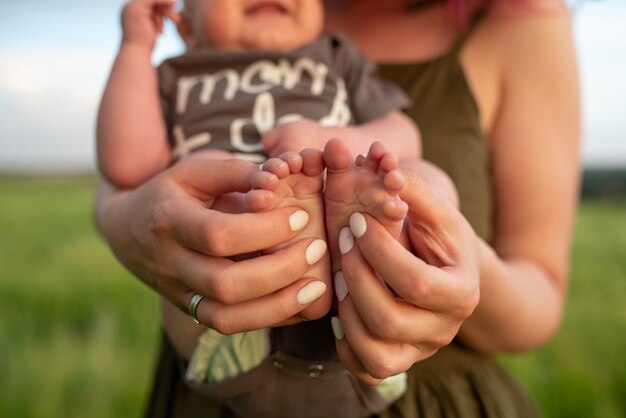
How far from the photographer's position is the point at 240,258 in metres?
0.73

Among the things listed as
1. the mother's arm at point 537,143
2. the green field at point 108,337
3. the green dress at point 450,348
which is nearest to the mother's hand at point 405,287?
the green dress at point 450,348

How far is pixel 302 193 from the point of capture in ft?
2.21

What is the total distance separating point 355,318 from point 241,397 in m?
0.26

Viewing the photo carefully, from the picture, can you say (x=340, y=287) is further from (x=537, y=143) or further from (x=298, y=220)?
(x=537, y=143)

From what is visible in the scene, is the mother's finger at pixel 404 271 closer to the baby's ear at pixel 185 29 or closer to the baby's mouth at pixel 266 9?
the baby's mouth at pixel 266 9

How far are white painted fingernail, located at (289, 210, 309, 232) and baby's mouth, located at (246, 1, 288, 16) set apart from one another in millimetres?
543

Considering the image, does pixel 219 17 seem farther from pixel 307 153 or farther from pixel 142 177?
pixel 307 153

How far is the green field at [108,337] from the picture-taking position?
7.06ft

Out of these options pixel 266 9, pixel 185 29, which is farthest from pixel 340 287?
pixel 185 29

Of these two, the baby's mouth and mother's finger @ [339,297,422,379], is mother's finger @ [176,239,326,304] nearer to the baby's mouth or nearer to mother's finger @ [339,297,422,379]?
mother's finger @ [339,297,422,379]

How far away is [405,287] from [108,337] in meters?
2.29

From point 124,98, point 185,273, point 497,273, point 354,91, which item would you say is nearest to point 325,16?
point 354,91

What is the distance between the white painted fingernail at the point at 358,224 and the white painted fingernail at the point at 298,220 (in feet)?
0.17

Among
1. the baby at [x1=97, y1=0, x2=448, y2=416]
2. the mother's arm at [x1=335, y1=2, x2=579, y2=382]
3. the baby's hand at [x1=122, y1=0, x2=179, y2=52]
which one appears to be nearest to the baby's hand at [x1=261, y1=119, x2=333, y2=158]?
the baby at [x1=97, y1=0, x2=448, y2=416]
